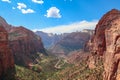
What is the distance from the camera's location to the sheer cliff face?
108 meters

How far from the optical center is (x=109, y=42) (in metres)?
121

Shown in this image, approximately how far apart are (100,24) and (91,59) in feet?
55.6

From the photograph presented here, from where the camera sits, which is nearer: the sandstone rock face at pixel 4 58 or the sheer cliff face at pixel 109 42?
the sheer cliff face at pixel 109 42

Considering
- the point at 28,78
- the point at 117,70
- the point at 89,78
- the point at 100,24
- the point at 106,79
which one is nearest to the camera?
the point at 117,70

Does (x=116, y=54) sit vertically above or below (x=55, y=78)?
above

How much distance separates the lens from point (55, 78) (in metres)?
161

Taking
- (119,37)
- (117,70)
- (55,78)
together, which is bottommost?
(55,78)

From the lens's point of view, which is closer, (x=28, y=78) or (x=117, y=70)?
(x=117, y=70)

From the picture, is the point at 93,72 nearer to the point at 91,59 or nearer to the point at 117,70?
the point at 91,59

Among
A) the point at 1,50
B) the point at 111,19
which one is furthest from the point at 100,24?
the point at 1,50

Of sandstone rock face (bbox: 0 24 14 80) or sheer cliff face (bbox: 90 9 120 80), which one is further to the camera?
sandstone rock face (bbox: 0 24 14 80)

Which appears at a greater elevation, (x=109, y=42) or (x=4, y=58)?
(x=109, y=42)

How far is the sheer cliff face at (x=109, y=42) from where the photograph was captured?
354 ft

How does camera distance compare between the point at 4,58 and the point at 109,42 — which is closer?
the point at 109,42
